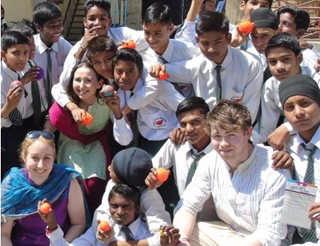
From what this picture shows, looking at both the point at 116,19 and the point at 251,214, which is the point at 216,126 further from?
the point at 116,19

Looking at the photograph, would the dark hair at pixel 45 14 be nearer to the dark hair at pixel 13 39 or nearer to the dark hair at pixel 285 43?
the dark hair at pixel 13 39

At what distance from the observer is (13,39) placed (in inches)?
164

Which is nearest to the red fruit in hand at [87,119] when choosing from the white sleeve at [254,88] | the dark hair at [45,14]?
the white sleeve at [254,88]

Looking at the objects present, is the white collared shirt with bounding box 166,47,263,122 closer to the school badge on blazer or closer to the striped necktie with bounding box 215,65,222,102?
the striped necktie with bounding box 215,65,222,102

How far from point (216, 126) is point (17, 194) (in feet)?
4.86

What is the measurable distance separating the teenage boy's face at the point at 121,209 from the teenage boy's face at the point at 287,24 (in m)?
2.51

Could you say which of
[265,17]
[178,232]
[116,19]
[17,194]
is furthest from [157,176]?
[116,19]

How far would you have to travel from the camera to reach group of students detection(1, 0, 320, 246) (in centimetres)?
313

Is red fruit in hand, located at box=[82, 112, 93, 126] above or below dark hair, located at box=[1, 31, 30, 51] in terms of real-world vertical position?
below

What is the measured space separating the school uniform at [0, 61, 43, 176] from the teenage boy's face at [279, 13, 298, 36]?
2521mm

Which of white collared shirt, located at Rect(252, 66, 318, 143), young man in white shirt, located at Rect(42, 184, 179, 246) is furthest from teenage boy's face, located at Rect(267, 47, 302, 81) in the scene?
young man in white shirt, located at Rect(42, 184, 179, 246)

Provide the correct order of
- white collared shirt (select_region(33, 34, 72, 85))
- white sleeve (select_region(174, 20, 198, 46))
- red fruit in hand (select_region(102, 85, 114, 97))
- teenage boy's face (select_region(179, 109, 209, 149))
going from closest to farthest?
teenage boy's face (select_region(179, 109, 209, 149)) → red fruit in hand (select_region(102, 85, 114, 97)) → white collared shirt (select_region(33, 34, 72, 85)) → white sleeve (select_region(174, 20, 198, 46))

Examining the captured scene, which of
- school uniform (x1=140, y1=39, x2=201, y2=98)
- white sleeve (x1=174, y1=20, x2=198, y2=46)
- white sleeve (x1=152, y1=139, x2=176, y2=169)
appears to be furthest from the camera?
white sleeve (x1=174, y1=20, x2=198, y2=46)

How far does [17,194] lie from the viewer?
11.1 ft
